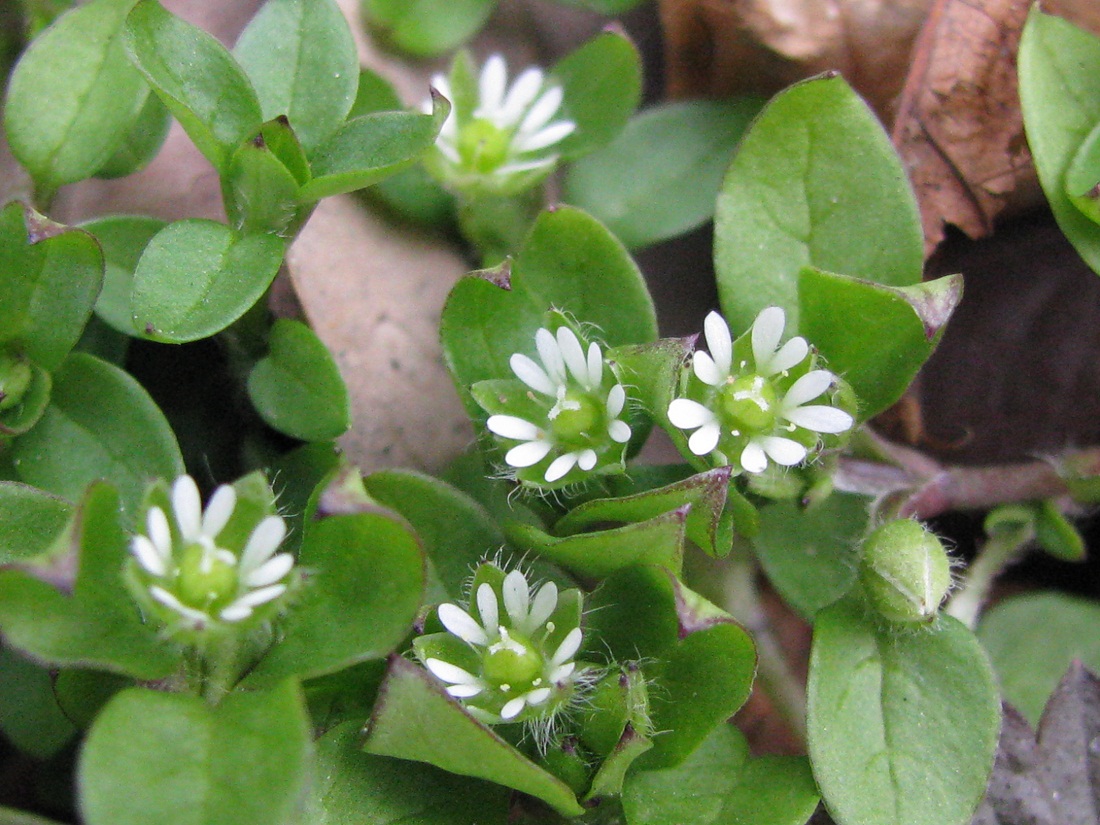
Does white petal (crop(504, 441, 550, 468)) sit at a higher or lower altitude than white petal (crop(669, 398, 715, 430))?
lower

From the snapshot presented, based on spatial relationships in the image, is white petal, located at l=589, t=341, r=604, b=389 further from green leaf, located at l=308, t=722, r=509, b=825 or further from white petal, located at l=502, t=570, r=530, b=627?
green leaf, located at l=308, t=722, r=509, b=825

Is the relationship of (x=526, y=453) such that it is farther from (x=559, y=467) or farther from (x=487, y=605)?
(x=487, y=605)

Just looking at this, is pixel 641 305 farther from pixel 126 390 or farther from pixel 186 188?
pixel 186 188

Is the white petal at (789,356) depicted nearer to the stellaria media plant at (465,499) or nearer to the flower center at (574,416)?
the stellaria media plant at (465,499)

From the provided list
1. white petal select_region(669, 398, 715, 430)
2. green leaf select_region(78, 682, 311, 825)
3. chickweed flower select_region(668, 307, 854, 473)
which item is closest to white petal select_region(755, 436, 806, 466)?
chickweed flower select_region(668, 307, 854, 473)

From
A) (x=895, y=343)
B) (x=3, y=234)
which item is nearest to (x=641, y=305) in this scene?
(x=895, y=343)

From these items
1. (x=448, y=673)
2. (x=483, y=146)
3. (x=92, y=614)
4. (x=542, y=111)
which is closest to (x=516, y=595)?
(x=448, y=673)

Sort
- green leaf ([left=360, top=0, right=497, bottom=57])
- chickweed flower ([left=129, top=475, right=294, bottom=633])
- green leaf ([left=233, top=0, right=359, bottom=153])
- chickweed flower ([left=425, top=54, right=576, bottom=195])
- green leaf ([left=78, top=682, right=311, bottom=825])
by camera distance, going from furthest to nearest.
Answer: green leaf ([left=360, top=0, right=497, bottom=57]) < chickweed flower ([left=425, top=54, right=576, bottom=195]) < green leaf ([left=233, top=0, right=359, bottom=153]) < chickweed flower ([left=129, top=475, right=294, bottom=633]) < green leaf ([left=78, top=682, right=311, bottom=825])

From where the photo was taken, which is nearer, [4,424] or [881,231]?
[4,424]
